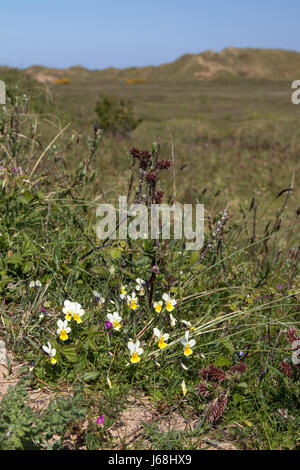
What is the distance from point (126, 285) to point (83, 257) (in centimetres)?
34

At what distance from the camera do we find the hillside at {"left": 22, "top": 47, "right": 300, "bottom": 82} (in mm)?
36094

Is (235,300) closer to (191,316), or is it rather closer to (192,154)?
(191,316)

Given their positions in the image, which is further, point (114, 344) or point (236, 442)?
point (114, 344)

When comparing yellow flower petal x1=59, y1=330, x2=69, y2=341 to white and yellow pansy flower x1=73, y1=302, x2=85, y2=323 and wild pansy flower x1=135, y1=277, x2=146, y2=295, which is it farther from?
wild pansy flower x1=135, y1=277, x2=146, y2=295

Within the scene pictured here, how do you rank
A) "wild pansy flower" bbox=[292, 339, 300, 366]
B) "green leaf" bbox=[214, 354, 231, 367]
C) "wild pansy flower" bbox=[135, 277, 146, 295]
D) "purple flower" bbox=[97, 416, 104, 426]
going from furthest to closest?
"wild pansy flower" bbox=[135, 277, 146, 295] → "green leaf" bbox=[214, 354, 231, 367] → "wild pansy flower" bbox=[292, 339, 300, 366] → "purple flower" bbox=[97, 416, 104, 426]

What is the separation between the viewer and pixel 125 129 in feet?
34.0

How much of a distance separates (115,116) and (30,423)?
373 inches

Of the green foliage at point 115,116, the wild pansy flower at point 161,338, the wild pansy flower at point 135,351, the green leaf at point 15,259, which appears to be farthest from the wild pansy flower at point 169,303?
the green foliage at point 115,116

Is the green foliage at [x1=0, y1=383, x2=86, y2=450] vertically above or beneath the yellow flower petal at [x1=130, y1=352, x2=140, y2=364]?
beneath

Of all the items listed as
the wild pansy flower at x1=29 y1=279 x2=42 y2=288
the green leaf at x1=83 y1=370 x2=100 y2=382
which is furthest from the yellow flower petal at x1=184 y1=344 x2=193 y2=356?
the wild pansy flower at x1=29 y1=279 x2=42 y2=288

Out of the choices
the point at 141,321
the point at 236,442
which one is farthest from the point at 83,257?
the point at 236,442

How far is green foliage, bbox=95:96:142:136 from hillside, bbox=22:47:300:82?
27630 millimetres

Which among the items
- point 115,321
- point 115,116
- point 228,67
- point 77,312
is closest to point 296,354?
point 115,321

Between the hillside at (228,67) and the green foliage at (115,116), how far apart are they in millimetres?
27630
